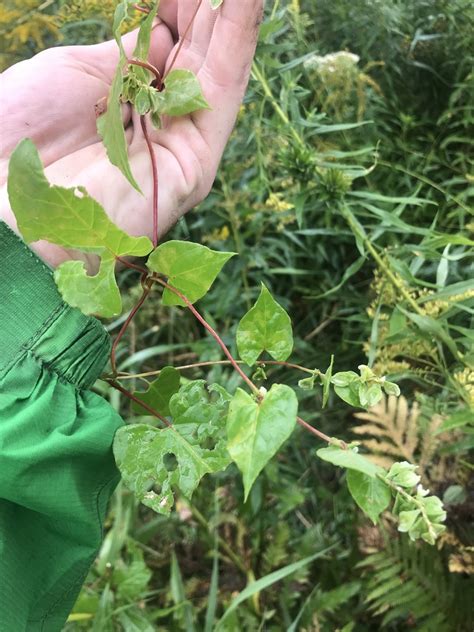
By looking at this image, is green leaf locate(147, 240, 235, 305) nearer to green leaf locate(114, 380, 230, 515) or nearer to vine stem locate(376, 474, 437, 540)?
green leaf locate(114, 380, 230, 515)

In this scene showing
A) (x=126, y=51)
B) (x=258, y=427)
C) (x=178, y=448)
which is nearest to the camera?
(x=258, y=427)

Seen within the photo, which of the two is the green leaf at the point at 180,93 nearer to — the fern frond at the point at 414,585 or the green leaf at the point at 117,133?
the green leaf at the point at 117,133

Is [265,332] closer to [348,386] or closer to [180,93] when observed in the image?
[348,386]

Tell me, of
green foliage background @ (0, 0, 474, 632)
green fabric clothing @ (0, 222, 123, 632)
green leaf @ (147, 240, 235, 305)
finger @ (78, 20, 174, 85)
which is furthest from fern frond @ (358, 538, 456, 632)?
finger @ (78, 20, 174, 85)

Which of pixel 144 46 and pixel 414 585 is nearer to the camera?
pixel 144 46

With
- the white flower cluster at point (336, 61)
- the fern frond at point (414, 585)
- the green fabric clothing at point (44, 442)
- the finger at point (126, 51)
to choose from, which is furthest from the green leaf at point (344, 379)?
the white flower cluster at point (336, 61)

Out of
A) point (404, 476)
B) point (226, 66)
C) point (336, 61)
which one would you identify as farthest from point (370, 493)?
point (336, 61)
